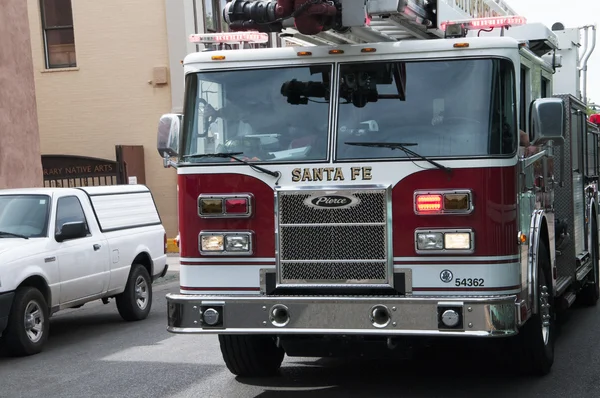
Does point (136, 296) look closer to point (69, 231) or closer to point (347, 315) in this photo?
point (69, 231)

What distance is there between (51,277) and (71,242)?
69 cm

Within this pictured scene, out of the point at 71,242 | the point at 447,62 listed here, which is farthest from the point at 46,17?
the point at 447,62

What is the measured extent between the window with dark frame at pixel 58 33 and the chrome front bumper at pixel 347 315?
61.5ft

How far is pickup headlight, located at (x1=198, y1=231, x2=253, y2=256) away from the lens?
288 inches

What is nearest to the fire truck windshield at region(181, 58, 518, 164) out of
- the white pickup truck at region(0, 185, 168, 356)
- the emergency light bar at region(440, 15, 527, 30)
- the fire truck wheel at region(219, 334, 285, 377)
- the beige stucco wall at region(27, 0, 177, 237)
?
the emergency light bar at region(440, 15, 527, 30)

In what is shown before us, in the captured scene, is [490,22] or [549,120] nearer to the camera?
[549,120]

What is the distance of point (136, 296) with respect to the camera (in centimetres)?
1302

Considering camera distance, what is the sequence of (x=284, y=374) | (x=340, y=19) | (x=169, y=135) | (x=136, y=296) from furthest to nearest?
(x=136, y=296) → (x=284, y=374) → (x=169, y=135) → (x=340, y=19)

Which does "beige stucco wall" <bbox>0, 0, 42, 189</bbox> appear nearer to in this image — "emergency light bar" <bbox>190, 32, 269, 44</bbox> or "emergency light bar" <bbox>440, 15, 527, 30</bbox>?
"emergency light bar" <bbox>190, 32, 269, 44</bbox>

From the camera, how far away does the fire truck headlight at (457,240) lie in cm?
691

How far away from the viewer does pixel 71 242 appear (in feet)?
37.9

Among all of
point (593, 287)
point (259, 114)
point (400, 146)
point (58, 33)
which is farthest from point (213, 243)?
point (58, 33)

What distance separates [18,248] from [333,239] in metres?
4.68

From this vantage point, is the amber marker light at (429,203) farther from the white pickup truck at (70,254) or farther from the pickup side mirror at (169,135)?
the white pickup truck at (70,254)
